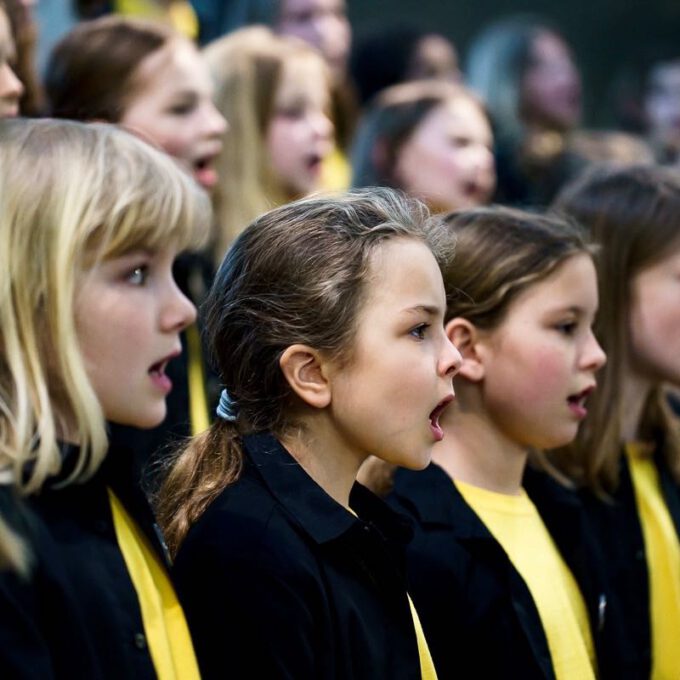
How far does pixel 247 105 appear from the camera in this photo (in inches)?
156

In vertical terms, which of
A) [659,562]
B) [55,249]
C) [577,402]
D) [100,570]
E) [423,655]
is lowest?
[659,562]

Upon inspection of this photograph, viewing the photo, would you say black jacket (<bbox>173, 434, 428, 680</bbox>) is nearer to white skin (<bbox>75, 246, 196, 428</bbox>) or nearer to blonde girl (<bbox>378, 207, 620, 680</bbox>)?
white skin (<bbox>75, 246, 196, 428</bbox>)

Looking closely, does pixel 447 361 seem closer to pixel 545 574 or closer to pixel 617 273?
pixel 545 574

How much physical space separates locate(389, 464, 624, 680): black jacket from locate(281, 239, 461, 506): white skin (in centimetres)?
31

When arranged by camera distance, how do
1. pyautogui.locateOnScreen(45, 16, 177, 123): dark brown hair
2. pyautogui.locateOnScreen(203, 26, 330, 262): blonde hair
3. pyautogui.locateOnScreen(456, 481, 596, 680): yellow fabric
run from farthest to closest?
pyautogui.locateOnScreen(203, 26, 330, 262): blonde hair < pyautogui.locateOnScreen(45, 16, 177, 123): dark brown hair < pyautogui.locateOnScreen(456, 481, 596, 680): yellow fabric

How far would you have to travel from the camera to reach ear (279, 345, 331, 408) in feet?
6.63

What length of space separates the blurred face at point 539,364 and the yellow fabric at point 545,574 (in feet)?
0.47

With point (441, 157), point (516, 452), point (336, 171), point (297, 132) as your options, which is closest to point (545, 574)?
point (516, 452)

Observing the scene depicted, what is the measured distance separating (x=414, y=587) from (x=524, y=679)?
0.25 m

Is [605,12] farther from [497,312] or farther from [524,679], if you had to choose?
[524,679]

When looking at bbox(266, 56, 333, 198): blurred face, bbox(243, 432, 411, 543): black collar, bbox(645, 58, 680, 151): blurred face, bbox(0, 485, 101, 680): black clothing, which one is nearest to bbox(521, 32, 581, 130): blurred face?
bbox(645, 58, 680, 151): blurred face

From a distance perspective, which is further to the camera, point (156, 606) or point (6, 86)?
point (6, 86)

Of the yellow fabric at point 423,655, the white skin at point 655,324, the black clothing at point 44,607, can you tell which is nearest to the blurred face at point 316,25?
the white skin at point 655,324

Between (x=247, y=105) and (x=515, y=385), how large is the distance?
1.75 m
